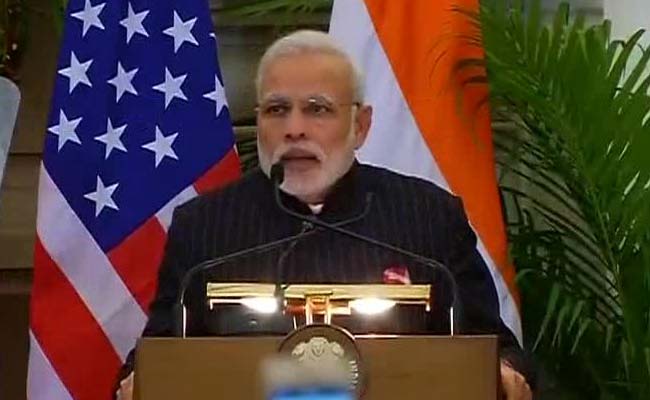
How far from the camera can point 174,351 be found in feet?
5.89

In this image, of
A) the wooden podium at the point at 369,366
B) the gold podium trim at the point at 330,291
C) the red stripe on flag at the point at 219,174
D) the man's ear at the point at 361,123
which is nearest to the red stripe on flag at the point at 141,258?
the red stripe on flag at the point at 219,174

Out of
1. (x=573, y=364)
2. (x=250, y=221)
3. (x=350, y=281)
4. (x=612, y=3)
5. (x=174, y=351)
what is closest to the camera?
(x=174, y=351)

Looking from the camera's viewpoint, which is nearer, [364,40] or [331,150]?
[331,150]

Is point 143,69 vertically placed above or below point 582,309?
above

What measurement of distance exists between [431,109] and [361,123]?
72 centimetres

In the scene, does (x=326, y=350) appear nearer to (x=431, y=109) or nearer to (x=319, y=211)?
(x=319, y=211)

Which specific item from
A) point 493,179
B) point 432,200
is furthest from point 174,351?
point 493,179

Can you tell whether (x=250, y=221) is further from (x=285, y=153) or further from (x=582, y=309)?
(x=582, y=309)

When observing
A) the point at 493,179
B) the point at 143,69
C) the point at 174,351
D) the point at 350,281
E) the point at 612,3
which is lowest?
Result: the point at 174,351

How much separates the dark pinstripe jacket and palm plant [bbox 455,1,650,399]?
615mm

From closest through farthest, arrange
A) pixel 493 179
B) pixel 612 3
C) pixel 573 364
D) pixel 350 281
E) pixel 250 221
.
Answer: pixel 350 281 → pixel 250 221 → pixel 493 179 → pixel 573 364 → pixel 612 3

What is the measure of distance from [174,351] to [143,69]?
1492 mm

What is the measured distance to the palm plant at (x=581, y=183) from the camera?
3016mm

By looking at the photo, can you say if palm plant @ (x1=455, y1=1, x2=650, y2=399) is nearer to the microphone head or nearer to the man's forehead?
the man's forehead
